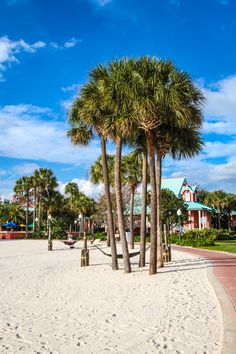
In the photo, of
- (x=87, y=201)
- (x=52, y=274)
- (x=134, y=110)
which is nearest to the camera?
(x=134, y=110)

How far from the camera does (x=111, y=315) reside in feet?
24.7

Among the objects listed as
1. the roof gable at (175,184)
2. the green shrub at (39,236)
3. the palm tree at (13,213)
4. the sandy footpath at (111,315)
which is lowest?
the sandy footpath at (111,315)

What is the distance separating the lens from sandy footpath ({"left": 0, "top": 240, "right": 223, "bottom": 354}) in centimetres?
559

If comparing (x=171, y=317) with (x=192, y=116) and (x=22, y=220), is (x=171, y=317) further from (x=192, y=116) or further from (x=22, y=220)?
(x=22, y=220)

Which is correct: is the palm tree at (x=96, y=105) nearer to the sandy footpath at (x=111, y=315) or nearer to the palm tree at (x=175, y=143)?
the palm tree at (x=175, y=143)

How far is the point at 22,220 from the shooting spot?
246ft

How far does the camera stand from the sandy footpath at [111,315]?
5590mm

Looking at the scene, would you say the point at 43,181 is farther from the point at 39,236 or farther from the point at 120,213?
the point at 120,213

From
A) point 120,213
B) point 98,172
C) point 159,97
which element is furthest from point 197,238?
point 159,97

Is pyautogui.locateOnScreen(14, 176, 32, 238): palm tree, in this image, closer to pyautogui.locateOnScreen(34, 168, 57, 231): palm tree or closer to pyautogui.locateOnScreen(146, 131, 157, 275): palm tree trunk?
pyautogui.locateOnScreen(34, 168, 57, 231): palm tree

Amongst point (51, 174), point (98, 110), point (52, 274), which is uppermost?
point (51, 174)

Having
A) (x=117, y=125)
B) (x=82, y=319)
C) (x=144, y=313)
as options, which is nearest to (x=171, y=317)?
(x=144, y=313)

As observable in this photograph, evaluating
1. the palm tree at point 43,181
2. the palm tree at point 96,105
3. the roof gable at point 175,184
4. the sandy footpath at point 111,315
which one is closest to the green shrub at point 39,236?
the palm tree at point 43,181

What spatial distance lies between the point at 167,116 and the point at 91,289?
6299mm
